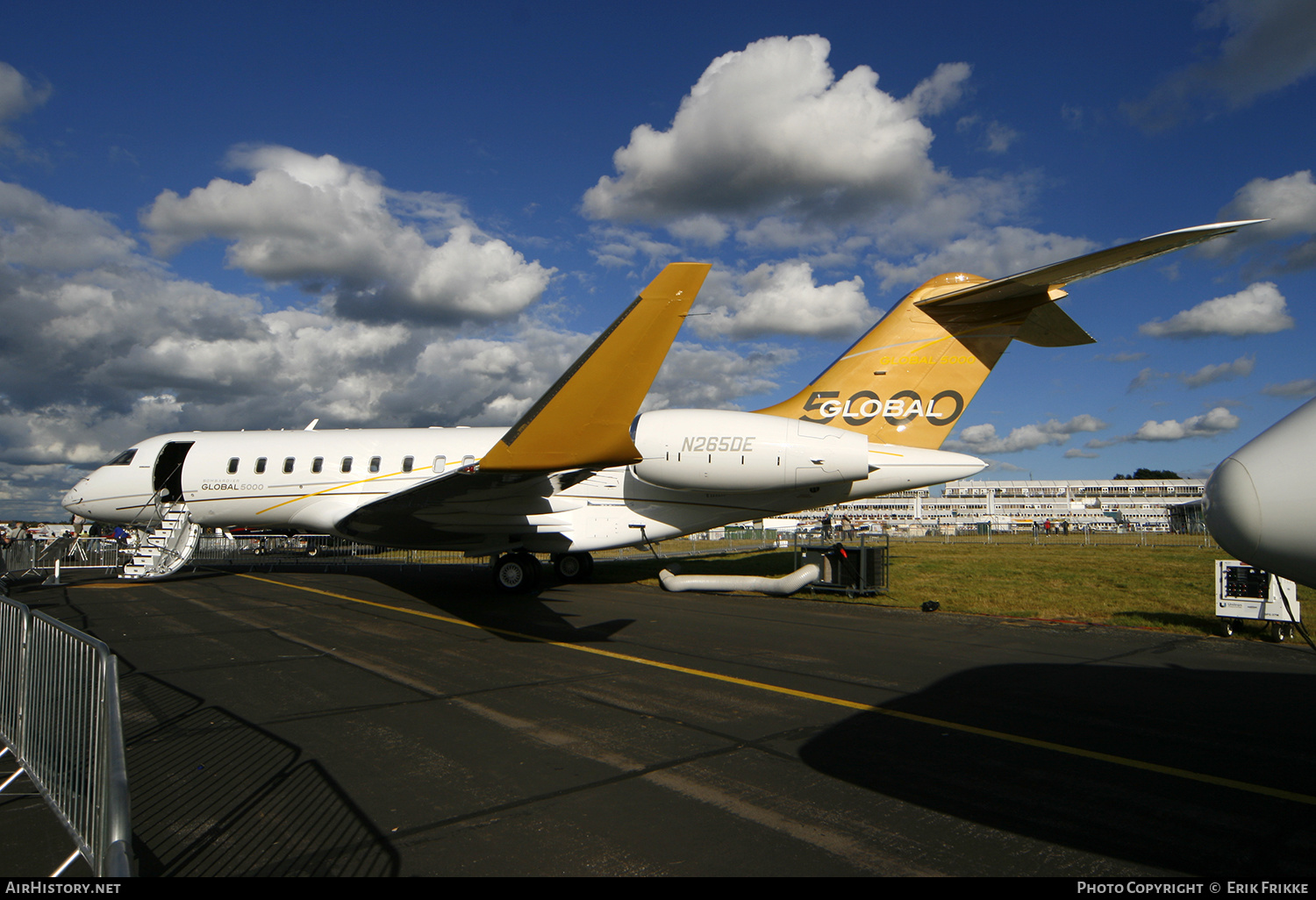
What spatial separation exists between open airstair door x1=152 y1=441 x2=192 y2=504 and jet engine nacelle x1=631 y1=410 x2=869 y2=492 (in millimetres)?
12542

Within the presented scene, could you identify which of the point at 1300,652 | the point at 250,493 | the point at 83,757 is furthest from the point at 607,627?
the point at 250,493

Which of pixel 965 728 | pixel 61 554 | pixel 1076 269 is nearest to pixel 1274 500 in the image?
pixel 965 728

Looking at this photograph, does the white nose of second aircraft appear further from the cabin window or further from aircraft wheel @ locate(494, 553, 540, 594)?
the cabin window

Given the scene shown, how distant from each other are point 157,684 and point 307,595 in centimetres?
790

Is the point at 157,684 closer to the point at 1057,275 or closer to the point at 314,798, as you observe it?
the point at 314,798

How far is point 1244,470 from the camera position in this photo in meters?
3.36

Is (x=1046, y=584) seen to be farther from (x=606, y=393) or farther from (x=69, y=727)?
(x=69, y=727)

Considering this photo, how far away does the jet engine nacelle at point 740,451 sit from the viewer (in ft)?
41.8

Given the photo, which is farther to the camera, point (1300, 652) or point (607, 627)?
point (607, 627)

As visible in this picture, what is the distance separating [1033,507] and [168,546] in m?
110

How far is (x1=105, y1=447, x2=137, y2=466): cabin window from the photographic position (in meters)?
18.5

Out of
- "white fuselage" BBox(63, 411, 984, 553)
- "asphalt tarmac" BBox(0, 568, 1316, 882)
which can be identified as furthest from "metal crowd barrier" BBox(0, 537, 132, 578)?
"asphalt tarmac" BBox(0, 568, 1316, 882)

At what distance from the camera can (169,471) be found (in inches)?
725

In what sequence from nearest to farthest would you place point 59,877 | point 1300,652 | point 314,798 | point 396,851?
point 59,877, point 396,851, point 314,798, point 1300,652
